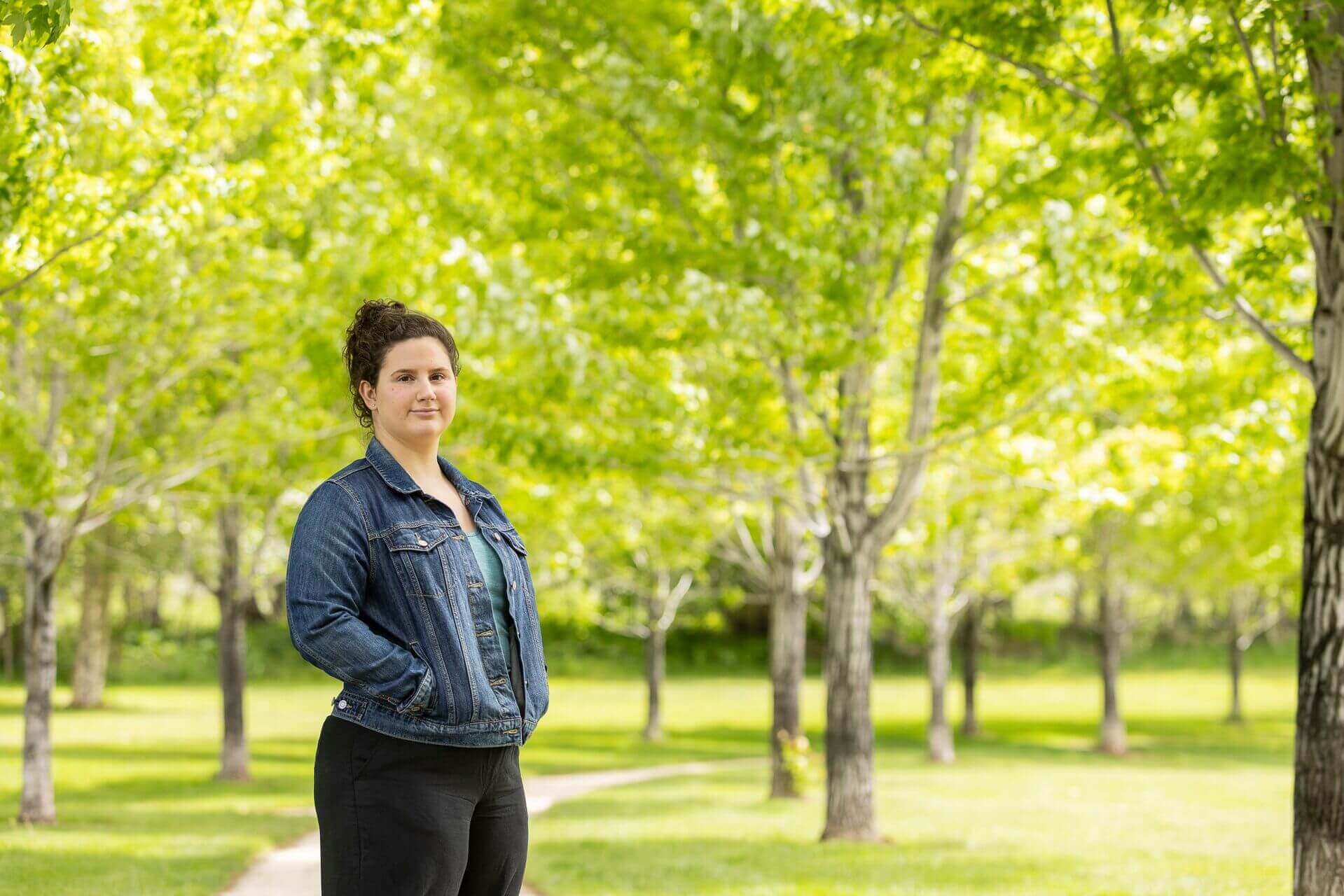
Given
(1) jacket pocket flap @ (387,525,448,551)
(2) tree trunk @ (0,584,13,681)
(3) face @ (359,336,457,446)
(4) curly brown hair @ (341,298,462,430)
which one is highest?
(4) curly brown hair @ (341,298,462,430)

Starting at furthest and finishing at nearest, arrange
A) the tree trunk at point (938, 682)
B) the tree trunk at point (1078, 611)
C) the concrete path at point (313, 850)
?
the tree trunk at point (1078, 611)
the tree trunk at point (938, 682)
the concrete path at point (313, 850)

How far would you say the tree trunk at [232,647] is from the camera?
16.8 metres

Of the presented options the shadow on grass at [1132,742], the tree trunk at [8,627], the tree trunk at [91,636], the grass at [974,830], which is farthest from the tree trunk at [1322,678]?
the tree trunk at [8,627]

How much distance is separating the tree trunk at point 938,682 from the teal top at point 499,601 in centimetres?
2039

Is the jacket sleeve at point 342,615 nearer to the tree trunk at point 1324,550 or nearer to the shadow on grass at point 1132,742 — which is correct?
the tree trunk at point 1324,550

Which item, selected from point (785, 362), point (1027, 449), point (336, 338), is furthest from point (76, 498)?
point (1027, 449)

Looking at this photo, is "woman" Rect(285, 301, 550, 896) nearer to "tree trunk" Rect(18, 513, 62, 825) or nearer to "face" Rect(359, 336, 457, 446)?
"face" Rect(359, 336, 457, 446)

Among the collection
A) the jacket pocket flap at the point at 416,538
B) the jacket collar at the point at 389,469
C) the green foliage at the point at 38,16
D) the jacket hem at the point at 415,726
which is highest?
the green foliage at the point at 38,16

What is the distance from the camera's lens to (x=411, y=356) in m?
3.16

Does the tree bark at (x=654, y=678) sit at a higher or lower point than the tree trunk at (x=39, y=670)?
lower

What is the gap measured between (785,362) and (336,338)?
393 cm

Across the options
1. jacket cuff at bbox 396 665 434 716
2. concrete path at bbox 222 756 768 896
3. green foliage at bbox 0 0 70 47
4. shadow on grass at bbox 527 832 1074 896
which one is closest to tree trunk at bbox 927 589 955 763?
concrete path at bbox 222 756 768 896

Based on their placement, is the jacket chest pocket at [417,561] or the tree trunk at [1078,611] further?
the tree trunk at [1078,611]

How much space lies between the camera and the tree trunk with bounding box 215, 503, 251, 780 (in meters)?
16.8
